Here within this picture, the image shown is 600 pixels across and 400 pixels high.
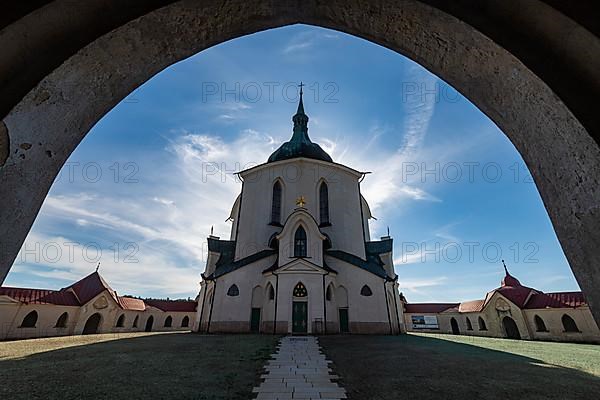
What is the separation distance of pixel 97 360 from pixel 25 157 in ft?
28.6

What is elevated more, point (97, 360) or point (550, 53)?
point (550, 53)

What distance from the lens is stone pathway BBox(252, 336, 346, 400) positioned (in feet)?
14.7

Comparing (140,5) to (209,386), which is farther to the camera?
(209,386)

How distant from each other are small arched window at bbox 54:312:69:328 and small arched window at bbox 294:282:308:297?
19806 mm

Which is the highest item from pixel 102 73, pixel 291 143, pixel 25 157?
pixel 291 143

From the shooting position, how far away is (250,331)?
681 inches

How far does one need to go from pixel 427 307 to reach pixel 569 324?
1815 centimetres

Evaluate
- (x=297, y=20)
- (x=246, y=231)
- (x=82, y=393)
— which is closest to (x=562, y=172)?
(x=297, y=20)

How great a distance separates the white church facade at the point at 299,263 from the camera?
16.9 m

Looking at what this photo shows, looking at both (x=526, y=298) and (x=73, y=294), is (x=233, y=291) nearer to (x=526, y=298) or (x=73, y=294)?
(x=73, y=294)

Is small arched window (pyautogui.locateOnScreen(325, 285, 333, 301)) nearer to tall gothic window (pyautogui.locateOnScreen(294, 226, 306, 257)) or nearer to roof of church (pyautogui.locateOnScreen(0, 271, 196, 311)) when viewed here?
tall gothic window (pyautogui.locateOnScreen(294, 226, 306, 257))

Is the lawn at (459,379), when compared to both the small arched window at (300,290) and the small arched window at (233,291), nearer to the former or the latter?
the small arched window at (300,290)

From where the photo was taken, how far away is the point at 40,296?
20984mm

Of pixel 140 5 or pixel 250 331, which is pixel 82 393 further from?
pixel 250 331
